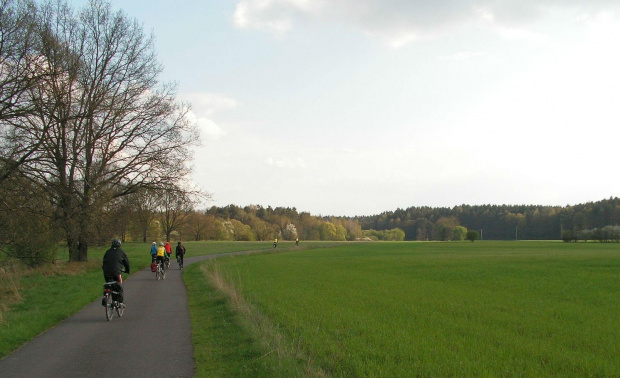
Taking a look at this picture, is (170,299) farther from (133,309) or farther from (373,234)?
(373,234)

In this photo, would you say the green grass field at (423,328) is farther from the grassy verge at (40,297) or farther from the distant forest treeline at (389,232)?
the distant forest treeline at (389,232)

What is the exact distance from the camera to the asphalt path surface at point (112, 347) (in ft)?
24.8

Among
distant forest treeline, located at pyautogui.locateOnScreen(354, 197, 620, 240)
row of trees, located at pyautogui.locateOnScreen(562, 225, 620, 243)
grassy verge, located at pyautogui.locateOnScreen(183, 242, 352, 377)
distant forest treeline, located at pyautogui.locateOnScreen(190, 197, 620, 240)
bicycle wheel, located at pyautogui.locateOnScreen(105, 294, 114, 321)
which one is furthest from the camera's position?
distant forest treeline, located at pyautogui.locateOnScreen(354, 197, 620, 240)

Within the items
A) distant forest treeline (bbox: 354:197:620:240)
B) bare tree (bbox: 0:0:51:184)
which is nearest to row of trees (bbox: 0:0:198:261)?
bare tree (bbox: 0:0:51:184)

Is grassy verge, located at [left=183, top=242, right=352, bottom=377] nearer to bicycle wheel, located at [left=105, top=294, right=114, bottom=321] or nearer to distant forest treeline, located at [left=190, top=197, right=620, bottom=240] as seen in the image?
bicycle wheel, located at [left=105, top=294, right=114, bottom=321]

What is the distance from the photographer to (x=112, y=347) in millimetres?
9188

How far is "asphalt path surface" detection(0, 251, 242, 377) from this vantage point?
7.56 meters

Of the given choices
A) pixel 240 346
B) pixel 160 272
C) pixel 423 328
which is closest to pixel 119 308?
pixel 240 346

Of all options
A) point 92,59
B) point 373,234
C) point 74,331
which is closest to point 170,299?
point 74,331

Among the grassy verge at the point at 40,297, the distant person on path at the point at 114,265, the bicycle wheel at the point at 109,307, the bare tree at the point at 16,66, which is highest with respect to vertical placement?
the bare tree at the point at 16,66

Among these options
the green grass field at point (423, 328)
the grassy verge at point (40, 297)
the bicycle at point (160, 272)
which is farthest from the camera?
the bicycle at point (160, 272)

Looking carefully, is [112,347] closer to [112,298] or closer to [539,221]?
[112,298]

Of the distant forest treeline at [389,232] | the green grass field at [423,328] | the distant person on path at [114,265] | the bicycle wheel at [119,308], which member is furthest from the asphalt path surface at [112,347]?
the distant forest treeline at [389,232]

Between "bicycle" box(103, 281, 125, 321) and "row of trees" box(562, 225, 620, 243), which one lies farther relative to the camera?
"row of trees" box(562, 225, 620, 243)
